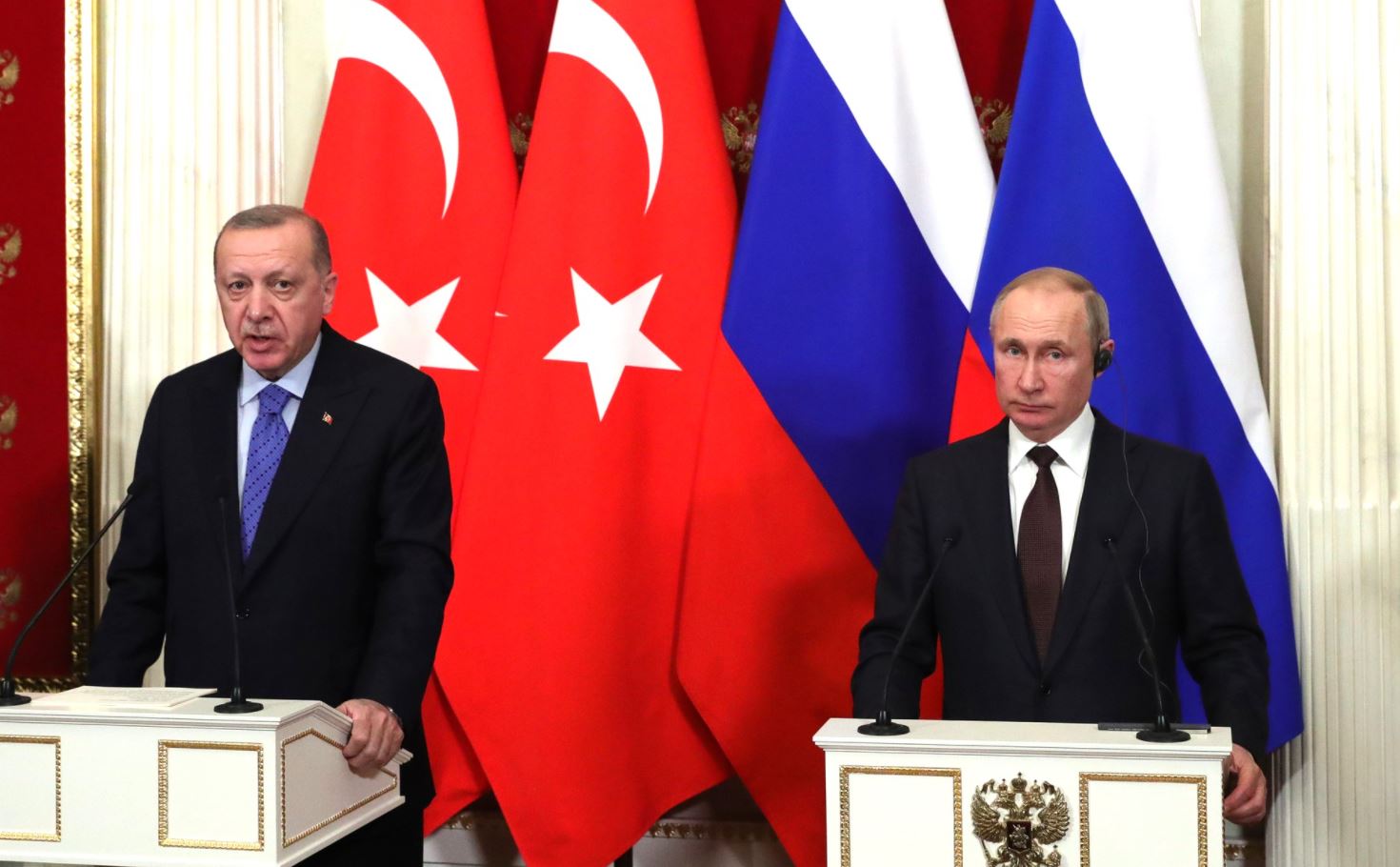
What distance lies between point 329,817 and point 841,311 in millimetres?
1773

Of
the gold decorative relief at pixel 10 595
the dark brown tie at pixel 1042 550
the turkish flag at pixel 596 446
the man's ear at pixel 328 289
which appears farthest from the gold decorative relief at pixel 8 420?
the dark brown tie at pixel 1042 550

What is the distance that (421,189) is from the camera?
11.9 feet

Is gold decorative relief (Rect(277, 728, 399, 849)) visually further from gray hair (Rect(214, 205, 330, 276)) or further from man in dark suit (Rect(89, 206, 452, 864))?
gray hair (Rect(214, 205, 330, 276))

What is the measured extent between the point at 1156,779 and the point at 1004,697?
2.12 feet

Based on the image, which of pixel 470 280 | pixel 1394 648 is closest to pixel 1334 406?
pixel 1394 648

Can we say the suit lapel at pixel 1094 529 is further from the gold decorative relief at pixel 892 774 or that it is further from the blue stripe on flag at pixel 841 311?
the blue stripe on flag at pixel 841 311

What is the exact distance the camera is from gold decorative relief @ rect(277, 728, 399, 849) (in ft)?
6.03

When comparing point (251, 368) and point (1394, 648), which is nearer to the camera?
point (251, 368)

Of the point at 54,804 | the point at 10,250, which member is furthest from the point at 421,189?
the point at 54,804

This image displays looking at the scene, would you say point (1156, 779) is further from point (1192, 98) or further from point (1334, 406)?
point (1192, 98)

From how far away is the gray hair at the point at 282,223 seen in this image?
2424mm

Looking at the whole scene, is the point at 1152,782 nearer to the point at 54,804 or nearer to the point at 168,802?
the point at 168,802

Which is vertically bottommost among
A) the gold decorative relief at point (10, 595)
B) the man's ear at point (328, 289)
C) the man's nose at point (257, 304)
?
the gold decorative relief at point (10, 595)

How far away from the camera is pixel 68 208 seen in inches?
148
